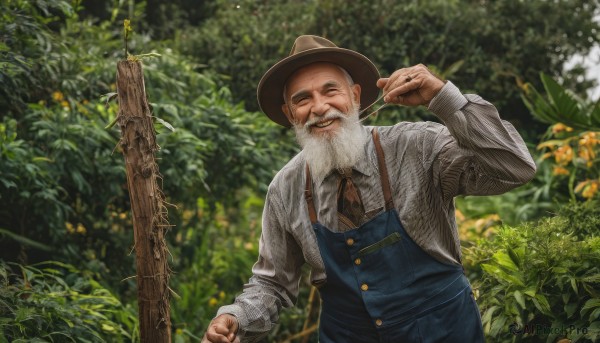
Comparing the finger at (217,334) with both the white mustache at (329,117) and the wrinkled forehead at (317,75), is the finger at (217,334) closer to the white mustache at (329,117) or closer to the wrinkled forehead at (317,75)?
the white mustache at (329,117)

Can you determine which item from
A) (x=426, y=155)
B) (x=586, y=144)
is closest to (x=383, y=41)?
(x=586, y=144)

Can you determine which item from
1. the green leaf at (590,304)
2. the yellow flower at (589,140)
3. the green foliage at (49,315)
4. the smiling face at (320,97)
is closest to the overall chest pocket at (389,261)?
the smiling face at (320,97)

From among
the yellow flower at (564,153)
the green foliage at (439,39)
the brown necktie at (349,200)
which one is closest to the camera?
the brown necktie at (349,200)

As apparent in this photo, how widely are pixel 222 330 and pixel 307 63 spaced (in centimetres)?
122

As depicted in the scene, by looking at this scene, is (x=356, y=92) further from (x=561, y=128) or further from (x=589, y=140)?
(x=561, y=128)

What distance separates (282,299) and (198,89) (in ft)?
11.4

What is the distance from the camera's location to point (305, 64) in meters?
3.46

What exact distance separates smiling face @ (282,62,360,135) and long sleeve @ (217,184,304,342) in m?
0.37

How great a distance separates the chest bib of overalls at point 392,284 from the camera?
10.2ft

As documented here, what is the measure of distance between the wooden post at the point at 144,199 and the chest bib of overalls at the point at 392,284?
2.23 ft

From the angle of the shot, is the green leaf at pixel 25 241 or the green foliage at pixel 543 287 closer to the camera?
the green foliage at pixel 543 287

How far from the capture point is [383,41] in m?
8.02

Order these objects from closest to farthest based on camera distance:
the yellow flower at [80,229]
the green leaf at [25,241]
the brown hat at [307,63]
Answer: the brown hat at [307,63]
the green leaf at [25,241]
the yellow flower at [80,229]

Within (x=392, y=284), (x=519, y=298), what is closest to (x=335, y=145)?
(x=392, y=284)
